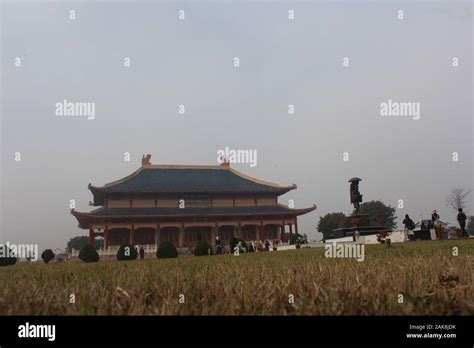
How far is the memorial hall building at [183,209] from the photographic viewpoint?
2886 centimetres

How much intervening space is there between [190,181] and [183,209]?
9.96ft

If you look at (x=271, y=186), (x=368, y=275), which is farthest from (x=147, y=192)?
(x=368, y=275)

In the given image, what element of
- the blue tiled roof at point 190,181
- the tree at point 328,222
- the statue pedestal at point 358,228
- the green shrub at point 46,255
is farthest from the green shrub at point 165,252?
the tree at point 328,222

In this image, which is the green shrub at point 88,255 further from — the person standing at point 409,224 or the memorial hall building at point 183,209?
the person standing at point 409,224

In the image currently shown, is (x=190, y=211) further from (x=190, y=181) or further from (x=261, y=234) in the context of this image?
(x=261, y=234)

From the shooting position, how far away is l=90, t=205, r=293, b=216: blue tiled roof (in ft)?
93.4

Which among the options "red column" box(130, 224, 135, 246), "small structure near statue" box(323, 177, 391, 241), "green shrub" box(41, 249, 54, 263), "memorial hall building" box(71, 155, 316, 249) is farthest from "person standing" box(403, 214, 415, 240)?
"red column" box(130, 224, 135, 246)

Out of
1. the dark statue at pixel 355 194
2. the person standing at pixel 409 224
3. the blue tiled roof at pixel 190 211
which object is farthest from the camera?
the blue tiled roof at pixel 190 211

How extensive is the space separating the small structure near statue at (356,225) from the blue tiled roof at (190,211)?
910 cm

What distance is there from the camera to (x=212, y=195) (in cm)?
3092

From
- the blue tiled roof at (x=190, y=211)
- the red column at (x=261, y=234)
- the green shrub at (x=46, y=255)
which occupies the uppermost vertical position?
the blue tiled roof at (x=190, y=211)

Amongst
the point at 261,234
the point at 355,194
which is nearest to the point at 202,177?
the point at 261,234
